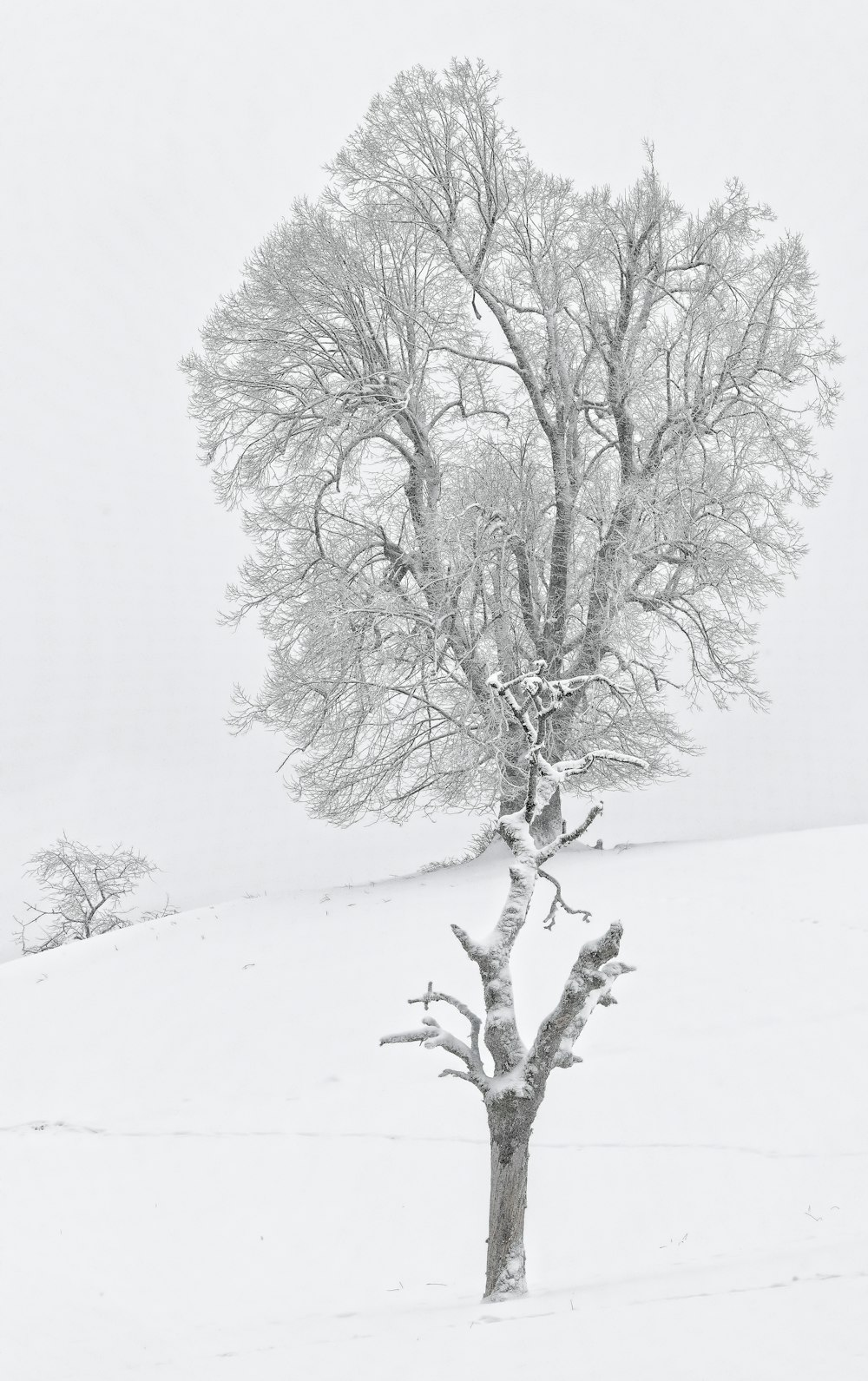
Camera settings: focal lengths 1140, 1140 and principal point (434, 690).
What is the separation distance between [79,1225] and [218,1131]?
130cm

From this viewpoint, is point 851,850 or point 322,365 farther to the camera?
point 322,365

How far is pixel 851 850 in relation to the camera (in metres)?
13.7

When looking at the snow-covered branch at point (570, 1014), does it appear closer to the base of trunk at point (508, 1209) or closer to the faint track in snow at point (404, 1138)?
the base of trunk at point (508, 1209)

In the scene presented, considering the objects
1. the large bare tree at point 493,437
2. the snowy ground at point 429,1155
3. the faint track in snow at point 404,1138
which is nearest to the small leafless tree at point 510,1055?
the snowy ground at point 429,1155

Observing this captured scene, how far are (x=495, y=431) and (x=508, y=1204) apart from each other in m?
12.1

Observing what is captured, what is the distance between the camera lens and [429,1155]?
8648 millimetres

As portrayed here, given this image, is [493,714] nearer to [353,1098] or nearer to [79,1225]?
[353,1098]

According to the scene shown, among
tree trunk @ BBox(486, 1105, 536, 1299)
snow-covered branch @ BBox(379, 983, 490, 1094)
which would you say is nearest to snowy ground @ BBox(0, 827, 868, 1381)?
tree trunk @ BBox(486, 1105, 536, 1299)

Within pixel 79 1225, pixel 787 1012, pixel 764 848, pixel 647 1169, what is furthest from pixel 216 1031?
pixel 764 848

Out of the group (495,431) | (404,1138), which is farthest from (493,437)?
(404,1138)

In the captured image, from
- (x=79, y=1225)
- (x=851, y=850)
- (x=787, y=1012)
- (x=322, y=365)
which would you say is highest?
(x=322, y=365)

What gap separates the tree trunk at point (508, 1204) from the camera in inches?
230

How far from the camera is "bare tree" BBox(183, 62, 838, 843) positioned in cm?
1491

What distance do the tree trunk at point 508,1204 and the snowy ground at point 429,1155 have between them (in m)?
0.38
